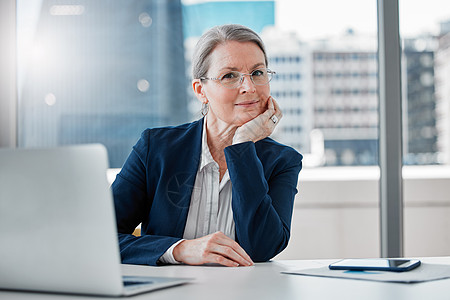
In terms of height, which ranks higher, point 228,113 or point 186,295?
point 228,113

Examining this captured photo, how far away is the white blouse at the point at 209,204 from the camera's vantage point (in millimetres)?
1844

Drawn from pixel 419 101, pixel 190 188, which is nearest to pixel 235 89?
pixel 190 188

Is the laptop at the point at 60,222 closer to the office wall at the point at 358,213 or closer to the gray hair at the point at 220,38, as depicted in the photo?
the gray hair at the point at 220,38

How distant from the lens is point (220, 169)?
1.93 m

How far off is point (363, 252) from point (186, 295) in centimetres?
264

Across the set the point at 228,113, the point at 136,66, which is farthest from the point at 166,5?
the point at 228,113

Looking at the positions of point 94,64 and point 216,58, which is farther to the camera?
point 94,64

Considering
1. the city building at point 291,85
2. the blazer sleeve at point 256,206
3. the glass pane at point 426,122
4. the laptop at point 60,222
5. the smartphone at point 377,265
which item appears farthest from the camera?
the city building at point 291,85

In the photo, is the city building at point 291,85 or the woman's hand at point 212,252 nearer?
the woman's hand at point 212,252

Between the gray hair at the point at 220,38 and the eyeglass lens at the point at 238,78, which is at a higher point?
the gray hair at the point at 220,38

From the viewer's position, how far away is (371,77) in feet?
11.1

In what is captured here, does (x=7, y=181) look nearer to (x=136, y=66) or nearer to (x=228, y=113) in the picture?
(x=228, y=113)

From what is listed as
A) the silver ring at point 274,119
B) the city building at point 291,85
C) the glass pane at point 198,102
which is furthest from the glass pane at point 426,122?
the silver ring at point 274,119

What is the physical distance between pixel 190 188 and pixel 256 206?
27cm
